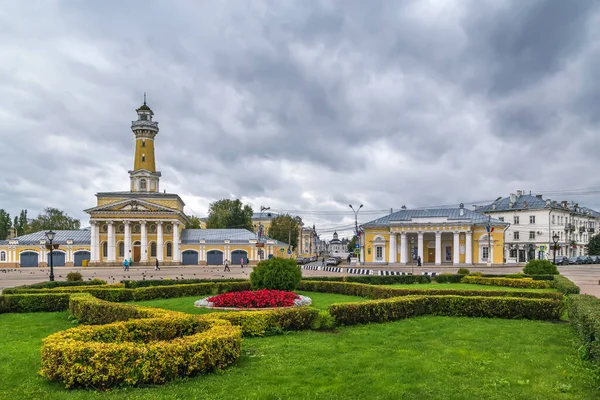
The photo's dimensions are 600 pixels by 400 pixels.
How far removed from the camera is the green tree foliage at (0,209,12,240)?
283 ft

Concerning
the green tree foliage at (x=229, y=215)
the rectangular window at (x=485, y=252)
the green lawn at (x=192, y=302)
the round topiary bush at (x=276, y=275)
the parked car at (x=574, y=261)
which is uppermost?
the green tree foliage at (x=229, y=215)

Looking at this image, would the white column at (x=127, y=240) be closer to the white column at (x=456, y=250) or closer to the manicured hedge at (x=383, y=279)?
the white column at (x=456, y=250)

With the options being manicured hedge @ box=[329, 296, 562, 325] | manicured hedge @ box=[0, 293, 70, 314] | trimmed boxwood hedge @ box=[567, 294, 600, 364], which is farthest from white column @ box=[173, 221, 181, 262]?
trimmed boxwood hedge @ box=[567, 294, 600, 364]

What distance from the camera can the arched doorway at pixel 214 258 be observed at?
216ft

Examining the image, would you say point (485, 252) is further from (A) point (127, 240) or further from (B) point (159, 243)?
(A) point (127, 240)

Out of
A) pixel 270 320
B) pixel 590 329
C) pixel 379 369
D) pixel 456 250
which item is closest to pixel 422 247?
pixel 456 250

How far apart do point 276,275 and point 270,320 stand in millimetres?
7136

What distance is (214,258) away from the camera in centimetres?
6600

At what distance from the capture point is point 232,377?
7.68 m

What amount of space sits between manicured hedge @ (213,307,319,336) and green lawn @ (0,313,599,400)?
33 cm

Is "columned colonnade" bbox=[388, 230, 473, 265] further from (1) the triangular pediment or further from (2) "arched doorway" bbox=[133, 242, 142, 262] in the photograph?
(2) "arched doorway" bbox=[133, 242, 142, 262]

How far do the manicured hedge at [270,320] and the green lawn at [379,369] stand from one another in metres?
0.33

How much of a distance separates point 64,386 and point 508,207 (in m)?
78.3

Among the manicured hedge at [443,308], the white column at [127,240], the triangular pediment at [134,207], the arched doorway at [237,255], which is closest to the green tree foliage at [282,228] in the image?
the arched doorway at [237,255]
